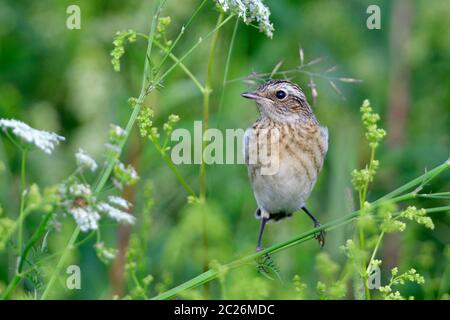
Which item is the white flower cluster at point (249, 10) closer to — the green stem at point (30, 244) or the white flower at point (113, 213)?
the white flower at point (113, 213)

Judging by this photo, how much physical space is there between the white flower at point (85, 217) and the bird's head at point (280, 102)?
2.22 m

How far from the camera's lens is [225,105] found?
19.7 ft

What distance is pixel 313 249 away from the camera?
18.9 feet

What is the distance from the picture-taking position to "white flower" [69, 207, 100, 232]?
8.73 ft

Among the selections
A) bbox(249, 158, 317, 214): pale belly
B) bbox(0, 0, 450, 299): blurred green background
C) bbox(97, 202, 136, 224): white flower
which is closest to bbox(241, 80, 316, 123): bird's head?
bbox(249, 158, 317, 214): pale belly

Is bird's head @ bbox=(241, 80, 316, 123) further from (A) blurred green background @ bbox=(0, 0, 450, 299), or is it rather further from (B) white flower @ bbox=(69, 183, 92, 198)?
(B) white flower @ bbox=(69, 183, 92, 198)

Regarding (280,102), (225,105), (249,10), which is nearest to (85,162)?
(249,10)

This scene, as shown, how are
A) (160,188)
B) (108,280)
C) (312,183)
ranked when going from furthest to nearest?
(160,188) < (108,280) < (312,183)

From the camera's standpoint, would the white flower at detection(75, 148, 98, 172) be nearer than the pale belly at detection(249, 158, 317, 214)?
Yes

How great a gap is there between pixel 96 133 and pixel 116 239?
2.76 feet
